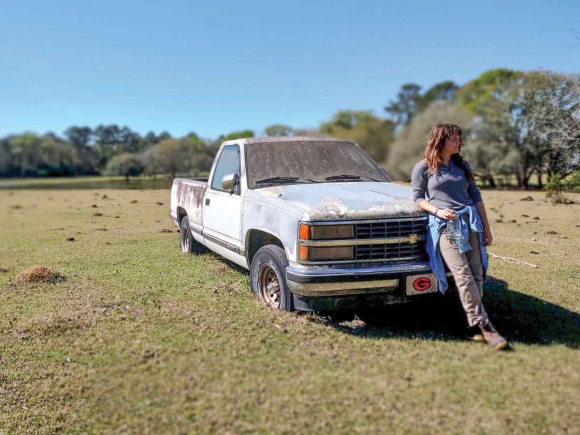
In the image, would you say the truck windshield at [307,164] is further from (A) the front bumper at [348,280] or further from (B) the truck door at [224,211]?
(A) the front bumper at [348,280]

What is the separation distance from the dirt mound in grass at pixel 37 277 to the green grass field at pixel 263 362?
20 cm

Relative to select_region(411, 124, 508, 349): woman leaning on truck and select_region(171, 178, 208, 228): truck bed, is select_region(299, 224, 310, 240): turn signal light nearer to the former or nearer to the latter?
select_region(411, 124, 508, 349): woman leaning on truck

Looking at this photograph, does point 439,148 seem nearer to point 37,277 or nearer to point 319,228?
point 319,228

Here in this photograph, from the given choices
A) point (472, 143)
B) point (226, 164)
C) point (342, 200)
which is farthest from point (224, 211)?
point (472, 143)

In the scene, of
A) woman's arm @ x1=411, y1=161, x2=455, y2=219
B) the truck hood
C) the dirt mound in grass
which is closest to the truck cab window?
the truck hood

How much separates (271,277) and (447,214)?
2072mm

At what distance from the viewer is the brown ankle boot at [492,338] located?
414 centimetres

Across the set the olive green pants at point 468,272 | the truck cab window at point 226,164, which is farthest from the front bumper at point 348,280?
the truck cab window at point 226,164

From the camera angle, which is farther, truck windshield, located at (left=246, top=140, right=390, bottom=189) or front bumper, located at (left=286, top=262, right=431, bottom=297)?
truck windshield, located at (left=246, top=140, right=390, bottom=189)

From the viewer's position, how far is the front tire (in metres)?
4.95

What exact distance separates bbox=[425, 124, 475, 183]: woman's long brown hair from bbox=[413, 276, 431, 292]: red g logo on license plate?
104cm

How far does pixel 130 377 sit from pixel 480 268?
3.33 meters

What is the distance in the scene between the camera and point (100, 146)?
198ft

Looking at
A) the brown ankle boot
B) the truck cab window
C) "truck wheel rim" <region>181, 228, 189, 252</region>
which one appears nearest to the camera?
the brown ankle boot
